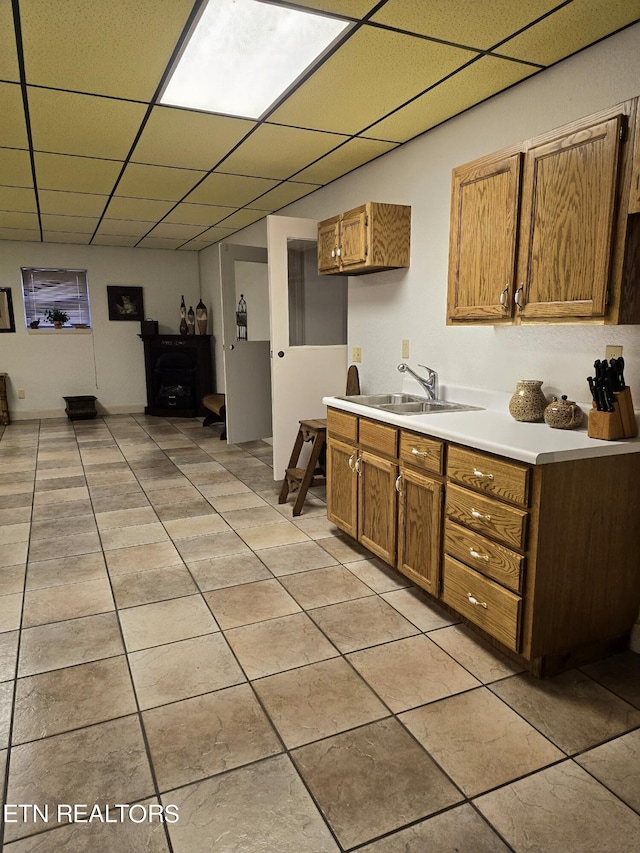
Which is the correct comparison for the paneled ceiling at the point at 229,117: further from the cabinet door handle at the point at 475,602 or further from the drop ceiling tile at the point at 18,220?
the cabinet door handle at the point at 475,602

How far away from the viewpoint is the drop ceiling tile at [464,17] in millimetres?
1964

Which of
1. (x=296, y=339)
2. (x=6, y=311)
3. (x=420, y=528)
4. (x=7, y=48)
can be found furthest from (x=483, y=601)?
(x=6, y=311)

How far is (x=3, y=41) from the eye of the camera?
2.20 meters

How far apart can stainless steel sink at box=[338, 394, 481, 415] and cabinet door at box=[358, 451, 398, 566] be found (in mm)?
312

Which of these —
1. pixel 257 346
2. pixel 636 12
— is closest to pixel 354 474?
pixel 636 12

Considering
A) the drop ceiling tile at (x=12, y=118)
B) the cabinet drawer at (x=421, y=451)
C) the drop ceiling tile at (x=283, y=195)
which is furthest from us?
the drop ceiling tile at (x=283, y=195)

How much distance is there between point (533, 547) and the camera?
6.26ft

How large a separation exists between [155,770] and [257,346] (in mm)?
4417

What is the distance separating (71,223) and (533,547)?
6023 mm

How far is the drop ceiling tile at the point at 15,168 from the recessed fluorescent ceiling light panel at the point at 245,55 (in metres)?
1.49

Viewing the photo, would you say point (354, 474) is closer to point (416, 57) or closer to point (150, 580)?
point (150, 580)

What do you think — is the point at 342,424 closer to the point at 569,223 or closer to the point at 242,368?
the point at 569,223

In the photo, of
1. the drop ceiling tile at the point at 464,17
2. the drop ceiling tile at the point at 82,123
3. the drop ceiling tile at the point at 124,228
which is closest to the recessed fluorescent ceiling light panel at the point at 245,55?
the drop ceiling tile at the point at 464,17

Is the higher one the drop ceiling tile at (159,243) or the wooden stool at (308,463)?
the drop ceiling tile at (159,243)
